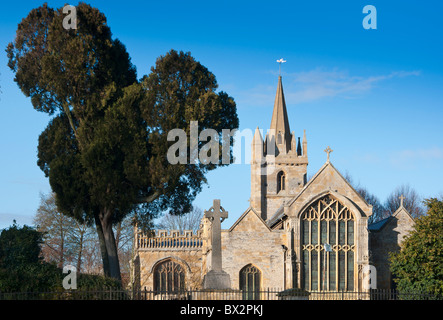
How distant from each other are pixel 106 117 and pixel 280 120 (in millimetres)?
27776

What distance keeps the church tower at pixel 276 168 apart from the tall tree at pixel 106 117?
20.6m

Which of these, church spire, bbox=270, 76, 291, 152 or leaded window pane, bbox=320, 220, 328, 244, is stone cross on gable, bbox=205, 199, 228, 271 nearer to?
leaded window pane, bbox=320, 220, 328, 244

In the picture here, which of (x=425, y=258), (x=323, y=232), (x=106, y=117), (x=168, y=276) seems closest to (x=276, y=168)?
(x=168, y=276)

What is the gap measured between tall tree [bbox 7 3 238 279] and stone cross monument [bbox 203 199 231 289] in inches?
196

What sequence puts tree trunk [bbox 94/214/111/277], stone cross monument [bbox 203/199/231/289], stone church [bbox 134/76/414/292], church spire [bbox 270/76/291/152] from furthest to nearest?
1. church spire [bbox 270/76/291/152]
2. stone church [bbox 134/76/414/292]
3. tree trunk [bbox 94/214/111/277]
4. stone cross monument [bbox 203/199/231/289]

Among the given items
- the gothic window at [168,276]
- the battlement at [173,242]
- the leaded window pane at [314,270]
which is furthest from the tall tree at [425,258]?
the gothic window at [168,276]

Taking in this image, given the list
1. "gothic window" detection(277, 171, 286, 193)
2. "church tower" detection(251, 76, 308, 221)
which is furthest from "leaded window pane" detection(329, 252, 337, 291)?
"gothic window" detection(277, 171, 286, 193)

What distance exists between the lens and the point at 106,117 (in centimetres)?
3172

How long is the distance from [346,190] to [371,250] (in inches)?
166

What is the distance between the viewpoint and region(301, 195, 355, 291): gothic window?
39.4 m

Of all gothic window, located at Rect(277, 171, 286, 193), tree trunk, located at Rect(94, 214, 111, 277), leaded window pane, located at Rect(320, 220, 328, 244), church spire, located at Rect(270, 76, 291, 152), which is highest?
church spire, located at Rect(270, 76, 291, 152)

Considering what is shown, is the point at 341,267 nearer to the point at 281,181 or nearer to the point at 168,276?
the point at 281,181
